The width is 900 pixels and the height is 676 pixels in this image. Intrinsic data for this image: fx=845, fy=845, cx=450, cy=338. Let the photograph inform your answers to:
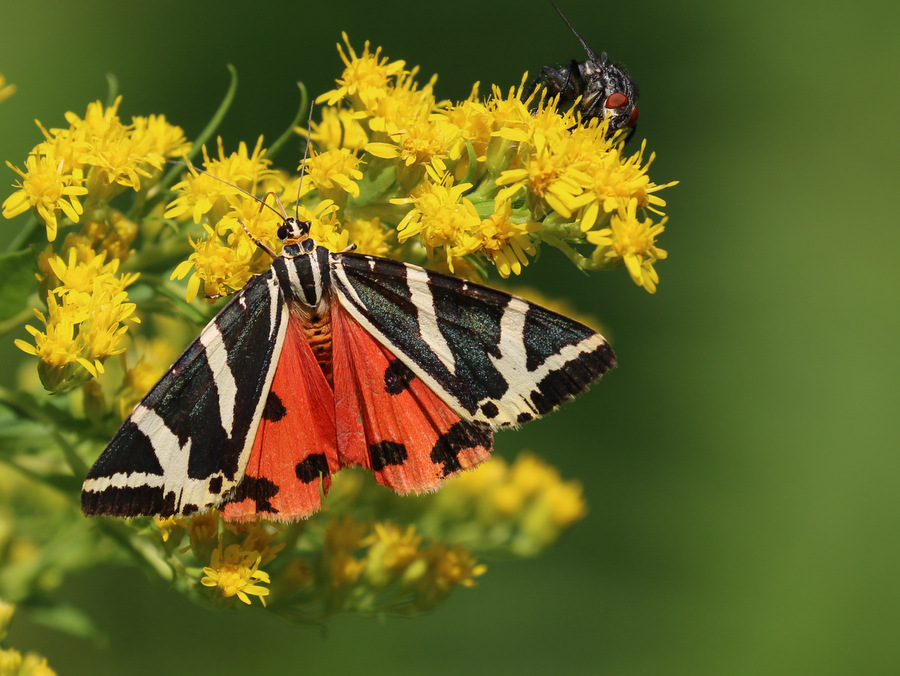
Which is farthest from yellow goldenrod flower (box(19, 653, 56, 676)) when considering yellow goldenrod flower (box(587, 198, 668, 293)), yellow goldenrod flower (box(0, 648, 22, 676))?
yellow goldenrod flower (box(587, 198, 668, 293))

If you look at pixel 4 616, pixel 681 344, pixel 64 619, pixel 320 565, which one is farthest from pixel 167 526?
pixel 681 344

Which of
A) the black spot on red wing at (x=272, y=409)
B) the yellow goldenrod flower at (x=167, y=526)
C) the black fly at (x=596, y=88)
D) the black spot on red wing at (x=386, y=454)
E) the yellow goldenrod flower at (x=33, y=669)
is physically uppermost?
the black fly at (x=596, y=88)

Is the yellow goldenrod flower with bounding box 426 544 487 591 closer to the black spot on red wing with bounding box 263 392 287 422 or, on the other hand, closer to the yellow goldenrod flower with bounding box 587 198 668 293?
the black spot on red wing with bounding box 263 392 287 422

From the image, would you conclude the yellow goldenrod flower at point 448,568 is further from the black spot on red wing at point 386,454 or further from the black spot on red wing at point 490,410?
the black spot on red wing at point 490,410

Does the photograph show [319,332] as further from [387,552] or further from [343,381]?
[387,552]

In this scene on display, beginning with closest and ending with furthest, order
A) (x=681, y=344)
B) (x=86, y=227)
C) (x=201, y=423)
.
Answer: (x=201, y=423) < (x=86, y=227) < (x=681, y=344)

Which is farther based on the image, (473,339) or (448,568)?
(448,568)

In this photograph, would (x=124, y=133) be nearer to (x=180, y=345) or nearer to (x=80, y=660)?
(x=180, y=345)

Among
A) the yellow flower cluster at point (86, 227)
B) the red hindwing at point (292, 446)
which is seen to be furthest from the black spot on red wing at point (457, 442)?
the yellow flower cluster at point (86, 227)
